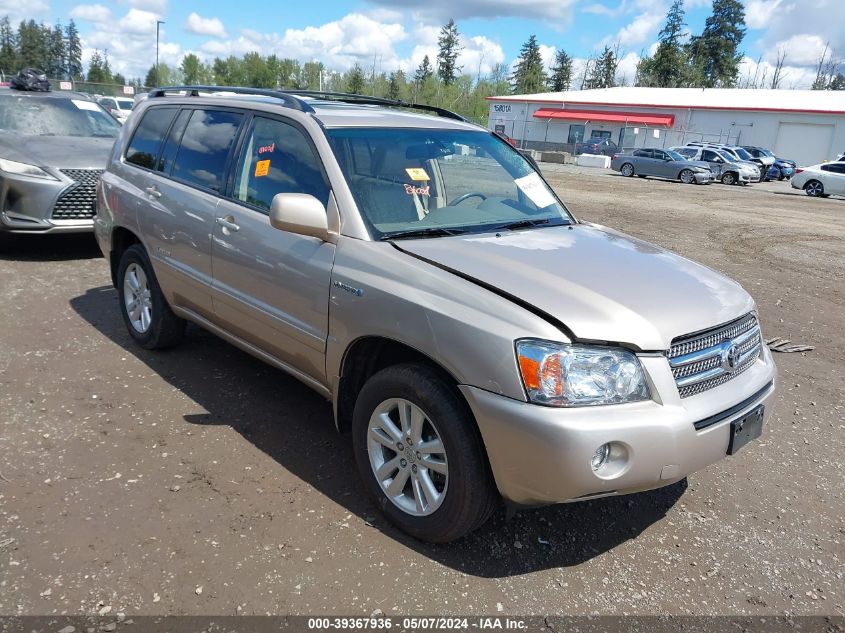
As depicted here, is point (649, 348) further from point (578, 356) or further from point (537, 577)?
point (537, 577)

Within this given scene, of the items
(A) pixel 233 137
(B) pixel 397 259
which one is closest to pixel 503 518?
(B) pixel 397 259

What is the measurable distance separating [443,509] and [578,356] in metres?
0.90

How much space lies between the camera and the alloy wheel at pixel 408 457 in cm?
294

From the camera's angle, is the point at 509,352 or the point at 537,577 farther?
the point at 537,577

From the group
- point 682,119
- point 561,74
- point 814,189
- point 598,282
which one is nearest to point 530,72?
point 561,74

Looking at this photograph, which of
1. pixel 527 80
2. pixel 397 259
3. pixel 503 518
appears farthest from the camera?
pixel 527 80

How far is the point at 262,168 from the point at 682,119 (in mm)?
52106

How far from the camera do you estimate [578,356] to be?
8.46 feet

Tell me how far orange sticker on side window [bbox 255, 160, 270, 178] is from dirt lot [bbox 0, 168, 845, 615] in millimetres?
1504

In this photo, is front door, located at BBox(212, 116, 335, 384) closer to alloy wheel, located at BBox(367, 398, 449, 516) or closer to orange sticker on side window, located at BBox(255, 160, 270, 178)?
orange sticker on side window, located at BBox(255, 160, 270, 178)

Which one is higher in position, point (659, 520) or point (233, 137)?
point (233, 137)

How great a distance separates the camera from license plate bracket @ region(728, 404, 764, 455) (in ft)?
9.46

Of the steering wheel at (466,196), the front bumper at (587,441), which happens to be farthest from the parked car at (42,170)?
the front bumper at (587,441)

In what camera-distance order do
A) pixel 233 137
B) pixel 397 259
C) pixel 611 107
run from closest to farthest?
pixel 397 259 → pixel 233 137 → pixel 611 107
